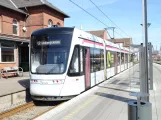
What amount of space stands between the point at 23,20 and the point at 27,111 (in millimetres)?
19793

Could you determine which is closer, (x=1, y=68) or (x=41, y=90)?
(x=41, y=90)

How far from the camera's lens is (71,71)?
9461 millimetres

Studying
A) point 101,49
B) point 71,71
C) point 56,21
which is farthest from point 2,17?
point 71,71

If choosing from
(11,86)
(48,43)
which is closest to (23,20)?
(11,86)

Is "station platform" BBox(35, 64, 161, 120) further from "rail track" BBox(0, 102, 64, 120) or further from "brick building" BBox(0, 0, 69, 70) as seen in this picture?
"brick building" BBox(0, 0, 69, 70)

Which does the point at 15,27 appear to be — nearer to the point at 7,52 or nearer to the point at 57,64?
the point at 7,52

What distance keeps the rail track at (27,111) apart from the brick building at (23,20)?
Answer: 12991mm

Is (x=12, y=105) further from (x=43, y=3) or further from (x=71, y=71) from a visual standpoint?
(x=43, y=3)

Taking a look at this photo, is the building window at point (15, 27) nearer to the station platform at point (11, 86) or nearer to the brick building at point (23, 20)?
the brick building at point (23, 20)

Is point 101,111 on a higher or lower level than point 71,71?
lower

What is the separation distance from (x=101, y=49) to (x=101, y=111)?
7833 mm

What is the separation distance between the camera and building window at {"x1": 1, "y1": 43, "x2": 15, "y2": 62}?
2080cm

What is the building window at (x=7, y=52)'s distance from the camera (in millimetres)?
20805

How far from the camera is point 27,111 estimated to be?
366 inches
